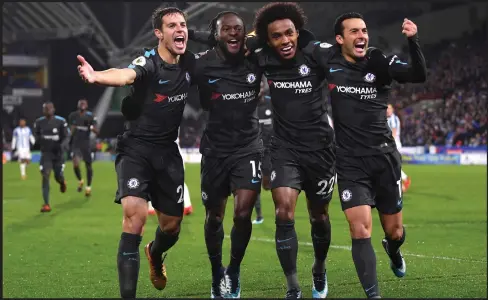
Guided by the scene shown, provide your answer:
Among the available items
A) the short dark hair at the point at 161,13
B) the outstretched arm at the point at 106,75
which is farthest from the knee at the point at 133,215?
the short dark hair at the point at 161,13

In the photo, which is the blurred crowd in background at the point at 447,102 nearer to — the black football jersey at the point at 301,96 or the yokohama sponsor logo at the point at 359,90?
the black football jersey at the point at 301,96

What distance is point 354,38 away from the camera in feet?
22.9

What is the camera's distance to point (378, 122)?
23.0 ft

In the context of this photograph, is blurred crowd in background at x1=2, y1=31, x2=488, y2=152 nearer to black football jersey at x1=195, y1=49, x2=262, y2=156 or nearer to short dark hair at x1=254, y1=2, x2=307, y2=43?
short dark hair at x1=254, y1=2, x2=307, y2=43

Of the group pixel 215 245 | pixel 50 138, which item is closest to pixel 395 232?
pixel 215 245

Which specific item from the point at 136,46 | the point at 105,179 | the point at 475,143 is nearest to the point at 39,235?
the point at 105,179

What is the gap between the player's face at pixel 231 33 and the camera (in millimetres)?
7312

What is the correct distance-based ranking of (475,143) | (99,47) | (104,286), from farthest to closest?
(99,47)
(475,143)
(104,286)

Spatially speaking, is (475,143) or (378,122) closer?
(378,122)

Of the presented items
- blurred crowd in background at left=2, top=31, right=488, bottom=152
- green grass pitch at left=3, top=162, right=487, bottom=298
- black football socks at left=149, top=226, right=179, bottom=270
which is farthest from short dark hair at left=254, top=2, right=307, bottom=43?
Answer: blurred crowd in background at left=2, top=31, right=488, bottom=152

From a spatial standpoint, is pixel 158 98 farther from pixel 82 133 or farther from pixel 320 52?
pixel 82 133

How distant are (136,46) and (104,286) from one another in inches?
1729

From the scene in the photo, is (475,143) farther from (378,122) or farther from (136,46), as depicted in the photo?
(378,122)

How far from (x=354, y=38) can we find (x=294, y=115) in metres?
0.87
